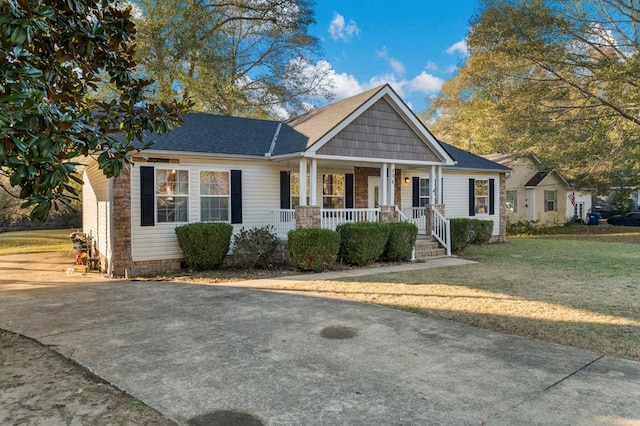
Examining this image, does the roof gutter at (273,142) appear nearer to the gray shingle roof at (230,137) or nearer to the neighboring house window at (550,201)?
the gray shingle roof at (230,137)

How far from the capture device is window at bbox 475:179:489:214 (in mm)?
18250

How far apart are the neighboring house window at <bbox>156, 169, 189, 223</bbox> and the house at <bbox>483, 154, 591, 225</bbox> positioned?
65.1 feet

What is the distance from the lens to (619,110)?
59.1 ft

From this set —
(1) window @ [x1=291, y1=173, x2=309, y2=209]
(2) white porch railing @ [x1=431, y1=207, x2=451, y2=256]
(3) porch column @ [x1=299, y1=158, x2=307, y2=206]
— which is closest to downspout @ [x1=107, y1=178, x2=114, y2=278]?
(3) porch column @ [x1=299, y1=158, x2=307, y2=206]

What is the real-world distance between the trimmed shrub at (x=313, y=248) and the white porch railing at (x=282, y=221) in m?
1.67

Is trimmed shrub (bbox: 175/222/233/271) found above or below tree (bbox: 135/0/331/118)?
below

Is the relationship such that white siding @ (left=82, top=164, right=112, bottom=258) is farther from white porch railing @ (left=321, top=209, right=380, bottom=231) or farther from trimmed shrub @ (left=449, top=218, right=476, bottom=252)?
trimmed shrub @ (left=449, top=218, right=476, bottom=252)

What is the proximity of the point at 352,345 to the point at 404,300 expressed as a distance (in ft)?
8.86

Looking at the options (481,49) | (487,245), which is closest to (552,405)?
(487,245)

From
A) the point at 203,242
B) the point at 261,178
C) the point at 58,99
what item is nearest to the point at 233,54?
the point at 261,178

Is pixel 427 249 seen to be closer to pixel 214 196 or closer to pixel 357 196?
pixel 357 196

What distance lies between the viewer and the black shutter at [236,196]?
40.0 ft

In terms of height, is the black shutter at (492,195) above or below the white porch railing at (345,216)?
above

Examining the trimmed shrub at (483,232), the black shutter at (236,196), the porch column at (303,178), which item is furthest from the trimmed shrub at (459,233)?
the black shutter at (236,196)
